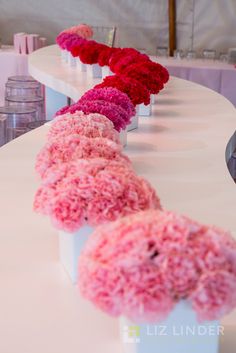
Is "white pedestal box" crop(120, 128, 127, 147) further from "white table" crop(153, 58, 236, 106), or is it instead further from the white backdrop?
the white backdrop

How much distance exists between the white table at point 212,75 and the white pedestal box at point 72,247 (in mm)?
4403

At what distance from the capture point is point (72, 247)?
→ 1244mm

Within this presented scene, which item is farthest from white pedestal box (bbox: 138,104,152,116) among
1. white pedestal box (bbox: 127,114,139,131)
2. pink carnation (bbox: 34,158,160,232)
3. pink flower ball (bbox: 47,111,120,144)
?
pink carnation (bbox: 34,158,160,232)

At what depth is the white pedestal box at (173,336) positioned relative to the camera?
0.94m

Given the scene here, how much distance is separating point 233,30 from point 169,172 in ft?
16.8

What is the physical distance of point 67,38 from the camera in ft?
13.6

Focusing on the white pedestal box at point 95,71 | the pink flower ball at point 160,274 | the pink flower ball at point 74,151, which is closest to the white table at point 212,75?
the white pedestal box at point 95,71

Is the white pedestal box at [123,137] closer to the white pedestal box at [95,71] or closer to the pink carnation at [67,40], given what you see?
the white pedestal box at [95,71]

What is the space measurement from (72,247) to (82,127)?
43 cm

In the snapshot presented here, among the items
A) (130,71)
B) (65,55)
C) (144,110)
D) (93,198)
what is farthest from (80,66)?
(93,198)

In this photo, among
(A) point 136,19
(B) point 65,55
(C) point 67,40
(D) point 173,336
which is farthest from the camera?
(A) point 136,19

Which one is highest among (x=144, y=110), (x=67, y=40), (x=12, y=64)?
(x=67, y=40)

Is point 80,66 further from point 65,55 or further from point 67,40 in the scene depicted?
point 65,55

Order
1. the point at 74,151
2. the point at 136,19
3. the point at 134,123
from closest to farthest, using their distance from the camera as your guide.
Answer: the point at 74,151
the point at 134,123
the point at 136,19
